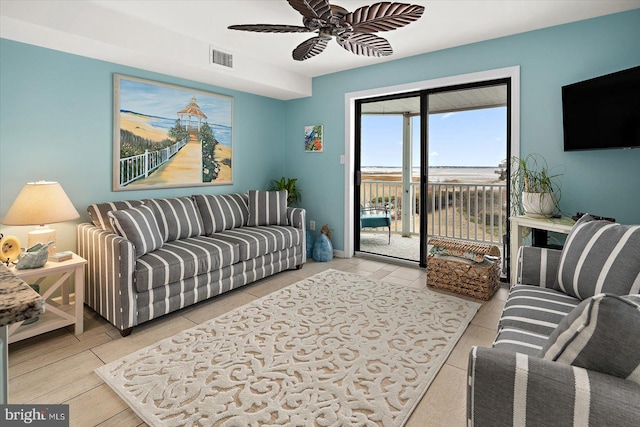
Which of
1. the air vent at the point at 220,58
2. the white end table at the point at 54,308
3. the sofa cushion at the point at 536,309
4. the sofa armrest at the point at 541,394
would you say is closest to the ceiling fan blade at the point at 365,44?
the air vent at the point at 220,58

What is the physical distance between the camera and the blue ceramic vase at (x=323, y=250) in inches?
177

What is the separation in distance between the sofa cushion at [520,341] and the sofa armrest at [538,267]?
0.75 metres

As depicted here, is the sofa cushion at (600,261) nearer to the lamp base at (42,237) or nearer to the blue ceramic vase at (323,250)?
the blue ceramic vase at (323,250)

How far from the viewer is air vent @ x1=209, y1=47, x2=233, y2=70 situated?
3528 millimetres

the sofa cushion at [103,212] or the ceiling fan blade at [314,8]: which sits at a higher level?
the ceiling fan blade at [314,8]

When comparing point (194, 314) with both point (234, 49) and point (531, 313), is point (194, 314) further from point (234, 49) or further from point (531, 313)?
point (234, 49)

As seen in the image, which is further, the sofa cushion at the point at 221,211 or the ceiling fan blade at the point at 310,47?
the sofa cushion at the point at 221,211

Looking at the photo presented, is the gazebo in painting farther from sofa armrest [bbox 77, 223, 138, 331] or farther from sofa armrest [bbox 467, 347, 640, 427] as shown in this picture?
sofa armrest [bbox 467, 347, 640, 427]

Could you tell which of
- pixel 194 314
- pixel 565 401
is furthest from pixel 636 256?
pixel 194 314

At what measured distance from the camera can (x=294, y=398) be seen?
69.5 inches

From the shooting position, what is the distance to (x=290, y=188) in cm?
493

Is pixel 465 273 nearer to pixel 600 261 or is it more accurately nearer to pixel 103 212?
pixel 600 261

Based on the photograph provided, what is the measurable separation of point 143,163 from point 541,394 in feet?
12.2

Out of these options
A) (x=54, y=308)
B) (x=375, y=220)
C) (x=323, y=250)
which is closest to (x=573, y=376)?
(x=54, y=308)
